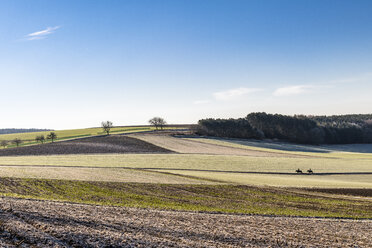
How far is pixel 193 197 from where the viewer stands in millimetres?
27391

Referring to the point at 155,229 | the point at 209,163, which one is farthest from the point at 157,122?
the point at 155,229

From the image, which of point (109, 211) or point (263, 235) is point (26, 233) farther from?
point (263, 235)

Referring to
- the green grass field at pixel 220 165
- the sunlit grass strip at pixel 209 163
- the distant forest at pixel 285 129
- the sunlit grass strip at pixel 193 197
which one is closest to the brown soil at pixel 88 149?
the green grass field at pixel 220 165

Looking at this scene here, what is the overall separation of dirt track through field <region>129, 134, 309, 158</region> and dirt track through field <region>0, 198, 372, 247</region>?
165ft

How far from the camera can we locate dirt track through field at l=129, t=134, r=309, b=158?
6989 centimetres

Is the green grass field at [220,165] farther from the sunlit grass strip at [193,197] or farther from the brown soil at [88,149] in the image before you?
the sunlit grass strip at [193,197]

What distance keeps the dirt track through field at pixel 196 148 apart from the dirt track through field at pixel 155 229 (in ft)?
165

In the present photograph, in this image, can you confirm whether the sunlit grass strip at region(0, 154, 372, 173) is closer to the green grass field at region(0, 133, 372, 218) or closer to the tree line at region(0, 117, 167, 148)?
the green grass field at region(0, 133, 372, 218)

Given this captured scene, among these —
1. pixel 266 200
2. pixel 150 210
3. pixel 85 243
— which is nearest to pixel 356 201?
pixel 266 200

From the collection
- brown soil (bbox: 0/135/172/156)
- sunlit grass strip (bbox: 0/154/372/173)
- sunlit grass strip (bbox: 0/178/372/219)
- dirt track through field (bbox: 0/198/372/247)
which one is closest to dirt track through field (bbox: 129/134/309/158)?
brown soil (bbox: 0/135/172/156)

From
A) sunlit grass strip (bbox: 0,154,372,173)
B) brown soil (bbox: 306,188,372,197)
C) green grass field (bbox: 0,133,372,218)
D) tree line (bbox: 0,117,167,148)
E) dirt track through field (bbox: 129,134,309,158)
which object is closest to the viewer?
green grass field (bbox: 0,133,372,218)

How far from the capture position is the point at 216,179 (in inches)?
1518

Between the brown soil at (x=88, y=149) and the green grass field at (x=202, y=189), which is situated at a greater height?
the brown soil at (x=88, y=149)

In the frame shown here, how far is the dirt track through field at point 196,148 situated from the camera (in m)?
69.9
